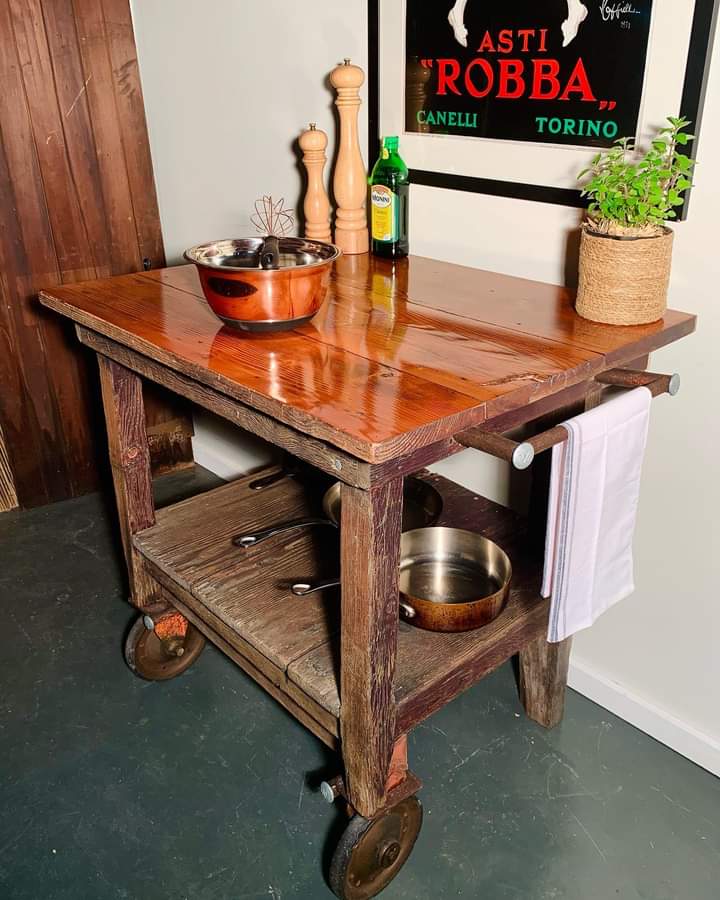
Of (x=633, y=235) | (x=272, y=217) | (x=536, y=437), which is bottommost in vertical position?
(x=536, y=437)

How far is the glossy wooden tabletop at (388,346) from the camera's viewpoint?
98 cm

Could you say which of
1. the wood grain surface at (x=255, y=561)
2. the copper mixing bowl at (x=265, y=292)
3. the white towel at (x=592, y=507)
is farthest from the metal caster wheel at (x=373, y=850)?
the copper mixing bowl at (x=265, y=292)

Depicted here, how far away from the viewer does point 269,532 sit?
1.62 m

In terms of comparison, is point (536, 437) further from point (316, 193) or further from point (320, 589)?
point (316, 193)

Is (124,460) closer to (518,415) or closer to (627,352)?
(518,415)

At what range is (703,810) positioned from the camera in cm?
153

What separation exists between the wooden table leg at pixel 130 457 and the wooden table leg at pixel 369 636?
68 cm

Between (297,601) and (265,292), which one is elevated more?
(265,292)

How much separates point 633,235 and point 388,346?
1.36ft

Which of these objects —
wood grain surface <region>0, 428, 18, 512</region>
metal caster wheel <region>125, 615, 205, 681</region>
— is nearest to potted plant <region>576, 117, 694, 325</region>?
metal caster wheel <region>125, 615, 205, 681</region>

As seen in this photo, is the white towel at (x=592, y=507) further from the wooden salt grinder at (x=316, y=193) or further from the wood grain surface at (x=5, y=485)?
the wood grain surface at (x=5, y=485)

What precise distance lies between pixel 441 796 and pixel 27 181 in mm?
1946

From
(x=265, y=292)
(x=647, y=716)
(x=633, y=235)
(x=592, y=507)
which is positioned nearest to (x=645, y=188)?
(x=633, y=235)

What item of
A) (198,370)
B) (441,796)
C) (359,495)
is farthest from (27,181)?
(441,796)
